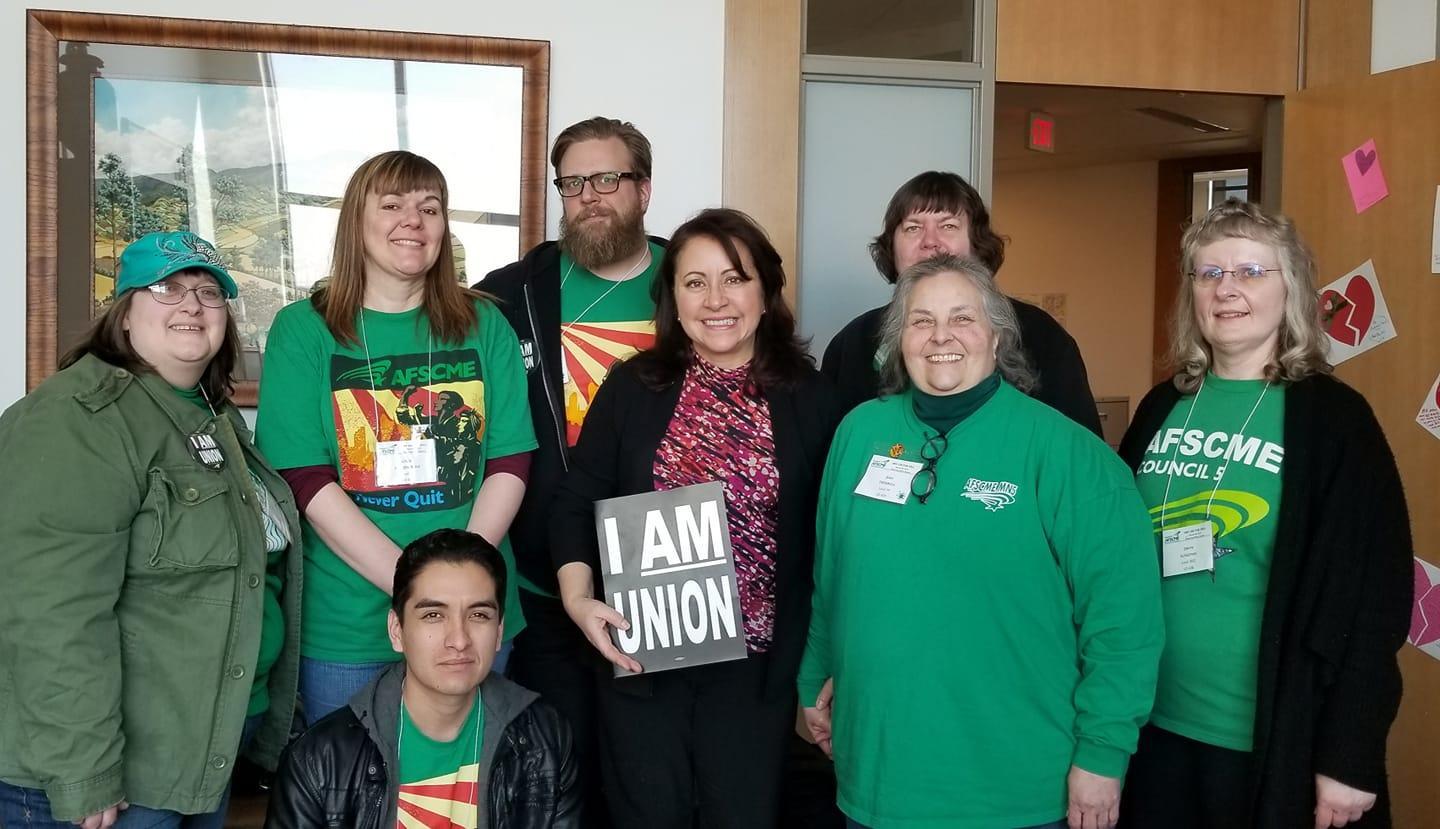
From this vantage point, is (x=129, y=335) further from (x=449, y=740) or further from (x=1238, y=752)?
(x=1238, y=752)

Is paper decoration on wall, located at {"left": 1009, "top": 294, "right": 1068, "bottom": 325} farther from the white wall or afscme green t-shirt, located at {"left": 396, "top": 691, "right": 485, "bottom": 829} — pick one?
afscme green t-shirt, located at {"left": 396, "top": 691, "right": 485, "bottom": 829}

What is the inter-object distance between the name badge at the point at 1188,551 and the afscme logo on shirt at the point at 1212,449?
0.46 ft

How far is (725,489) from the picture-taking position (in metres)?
2.33

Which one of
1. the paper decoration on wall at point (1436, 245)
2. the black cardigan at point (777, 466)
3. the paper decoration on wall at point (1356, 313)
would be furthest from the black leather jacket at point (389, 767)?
the paper decoration on wall at point (1436, 245)

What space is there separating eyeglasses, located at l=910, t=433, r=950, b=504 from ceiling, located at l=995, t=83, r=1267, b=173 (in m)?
4.67

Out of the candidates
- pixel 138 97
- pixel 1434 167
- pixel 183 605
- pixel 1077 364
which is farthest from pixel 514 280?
pixel 1434 167

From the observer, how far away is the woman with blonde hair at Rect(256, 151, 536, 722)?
236 centimetres

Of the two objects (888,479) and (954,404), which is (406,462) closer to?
(888,479)

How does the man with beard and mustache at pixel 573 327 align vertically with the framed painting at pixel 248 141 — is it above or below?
below

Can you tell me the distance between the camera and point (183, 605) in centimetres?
207

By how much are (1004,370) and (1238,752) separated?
0.81 meters

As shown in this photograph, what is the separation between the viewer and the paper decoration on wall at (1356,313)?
404cm

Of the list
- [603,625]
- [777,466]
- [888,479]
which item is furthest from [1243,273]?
[603,625]

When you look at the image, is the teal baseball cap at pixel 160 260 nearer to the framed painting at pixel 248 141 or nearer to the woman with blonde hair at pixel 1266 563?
the framed painting at pixel 248 141
